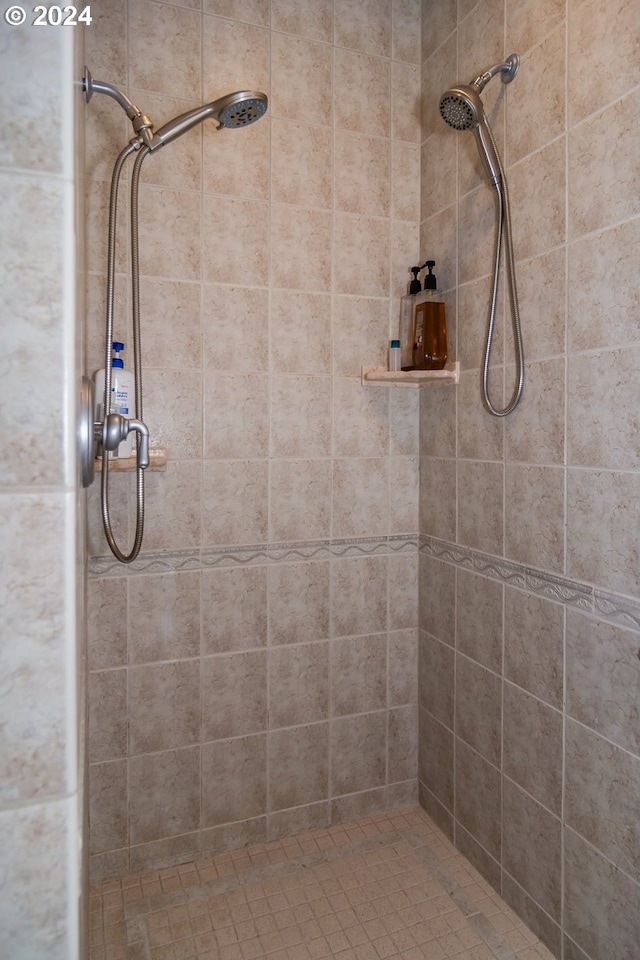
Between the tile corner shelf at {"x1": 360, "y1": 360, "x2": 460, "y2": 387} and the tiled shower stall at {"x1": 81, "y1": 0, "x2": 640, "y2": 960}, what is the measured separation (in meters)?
0.04

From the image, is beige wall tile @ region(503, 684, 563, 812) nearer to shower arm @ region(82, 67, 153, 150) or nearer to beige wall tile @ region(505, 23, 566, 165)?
beige wall tile @ region(505, 23, 566, 165)

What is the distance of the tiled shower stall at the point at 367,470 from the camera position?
3.85 feet

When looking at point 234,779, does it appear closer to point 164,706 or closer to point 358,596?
point 164,706

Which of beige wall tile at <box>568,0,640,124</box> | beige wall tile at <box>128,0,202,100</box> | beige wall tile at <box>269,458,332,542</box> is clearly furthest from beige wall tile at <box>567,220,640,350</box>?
beige wall tile at <box>128,0,202,100</box>

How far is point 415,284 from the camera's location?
66.2 inches

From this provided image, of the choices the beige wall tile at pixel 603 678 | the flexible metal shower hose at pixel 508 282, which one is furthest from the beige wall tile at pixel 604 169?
the beige wall tile at pixel 603 678

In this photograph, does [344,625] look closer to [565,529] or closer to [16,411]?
[565,529]

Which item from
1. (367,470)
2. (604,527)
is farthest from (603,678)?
(367,470)

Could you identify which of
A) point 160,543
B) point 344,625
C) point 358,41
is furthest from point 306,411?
point 358,41

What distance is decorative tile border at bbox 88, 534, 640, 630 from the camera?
1.15 meters

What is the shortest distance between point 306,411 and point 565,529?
2.57 ft

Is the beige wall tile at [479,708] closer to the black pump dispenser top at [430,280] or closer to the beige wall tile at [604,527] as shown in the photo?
the beige wall tile at [604,527]

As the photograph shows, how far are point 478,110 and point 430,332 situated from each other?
539 millimetres

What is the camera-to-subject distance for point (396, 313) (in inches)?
69.3
